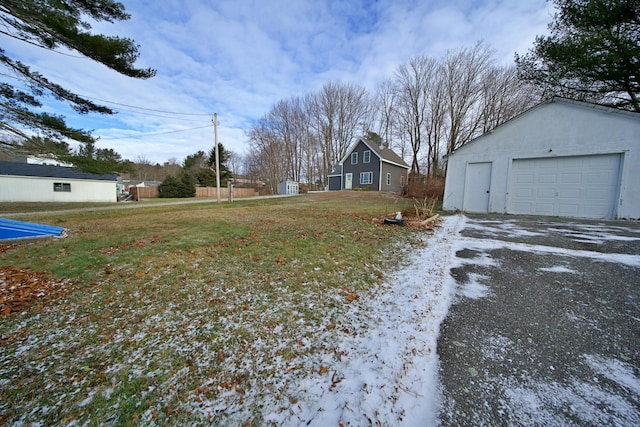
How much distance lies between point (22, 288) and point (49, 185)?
25.2 meters

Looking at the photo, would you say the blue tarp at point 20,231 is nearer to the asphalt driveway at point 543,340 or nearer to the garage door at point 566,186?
the asphalt driveway at point 543,340

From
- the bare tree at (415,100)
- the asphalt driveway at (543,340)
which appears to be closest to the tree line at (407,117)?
the bare tree at (415,100)

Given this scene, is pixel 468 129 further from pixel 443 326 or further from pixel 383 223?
pixel 443 326

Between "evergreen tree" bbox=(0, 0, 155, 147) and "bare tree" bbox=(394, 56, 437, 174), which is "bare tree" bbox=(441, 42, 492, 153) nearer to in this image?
"bare tree" bbox=(394, 56, 437, 174)

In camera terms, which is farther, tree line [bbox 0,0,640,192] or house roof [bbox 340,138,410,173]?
house roof [bbox 340,138,410,173]

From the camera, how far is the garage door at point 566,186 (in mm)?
7957

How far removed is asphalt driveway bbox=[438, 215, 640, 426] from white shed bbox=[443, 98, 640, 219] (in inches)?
203

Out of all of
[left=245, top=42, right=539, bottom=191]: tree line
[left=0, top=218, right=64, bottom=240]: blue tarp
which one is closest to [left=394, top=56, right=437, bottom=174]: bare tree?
[left=245, top=42, right=539, bottom=191]: tree line

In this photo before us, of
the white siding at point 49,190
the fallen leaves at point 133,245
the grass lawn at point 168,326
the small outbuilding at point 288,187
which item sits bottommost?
the grass lawn at point 168,326

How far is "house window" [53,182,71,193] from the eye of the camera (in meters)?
19.9

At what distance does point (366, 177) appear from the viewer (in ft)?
83.0

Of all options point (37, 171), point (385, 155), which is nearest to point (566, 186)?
point (385, 155)

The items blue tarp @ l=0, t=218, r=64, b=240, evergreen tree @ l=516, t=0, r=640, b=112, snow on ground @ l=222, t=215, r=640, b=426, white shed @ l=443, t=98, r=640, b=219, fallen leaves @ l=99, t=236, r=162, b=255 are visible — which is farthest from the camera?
evergreen tree @ l=516, t=0, r=640, b=112

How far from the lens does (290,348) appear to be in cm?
216
